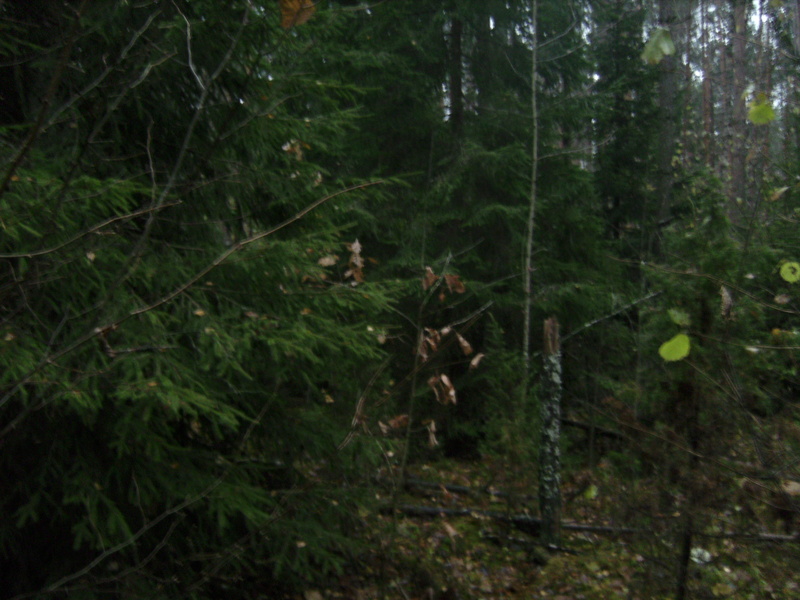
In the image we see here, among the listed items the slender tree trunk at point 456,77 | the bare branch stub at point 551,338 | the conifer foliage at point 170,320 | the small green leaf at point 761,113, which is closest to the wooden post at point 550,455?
the bare branch stub at point 551,338

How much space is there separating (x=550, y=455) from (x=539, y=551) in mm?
1046

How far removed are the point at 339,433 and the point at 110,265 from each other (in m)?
2.38

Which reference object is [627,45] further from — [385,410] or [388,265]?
[385,410]

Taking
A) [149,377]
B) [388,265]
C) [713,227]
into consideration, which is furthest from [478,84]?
[149,377]

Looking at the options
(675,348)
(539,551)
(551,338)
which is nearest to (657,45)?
(675,348)

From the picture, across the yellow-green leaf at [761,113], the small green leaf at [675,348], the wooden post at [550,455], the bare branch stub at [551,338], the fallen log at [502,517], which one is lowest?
the fallen log at [502,517]

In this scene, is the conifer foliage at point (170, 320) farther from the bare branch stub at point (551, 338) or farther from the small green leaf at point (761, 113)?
the bare branch stub at point (551, 338)

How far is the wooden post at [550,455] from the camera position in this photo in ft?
24.3

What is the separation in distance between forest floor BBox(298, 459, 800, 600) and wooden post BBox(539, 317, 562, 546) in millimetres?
268

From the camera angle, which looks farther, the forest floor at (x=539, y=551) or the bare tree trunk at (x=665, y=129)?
the bare tree trunk at (x=665, y=129)

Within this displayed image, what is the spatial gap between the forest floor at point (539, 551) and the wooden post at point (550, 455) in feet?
0.88

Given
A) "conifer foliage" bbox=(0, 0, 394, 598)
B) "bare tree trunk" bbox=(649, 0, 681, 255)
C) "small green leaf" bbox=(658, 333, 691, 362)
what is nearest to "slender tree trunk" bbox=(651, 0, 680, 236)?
"bare tree trunk" bbox=(649, 0, 681, 255)

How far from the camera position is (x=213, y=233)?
17.5 feet

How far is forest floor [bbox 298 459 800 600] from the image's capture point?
482 centimetres
